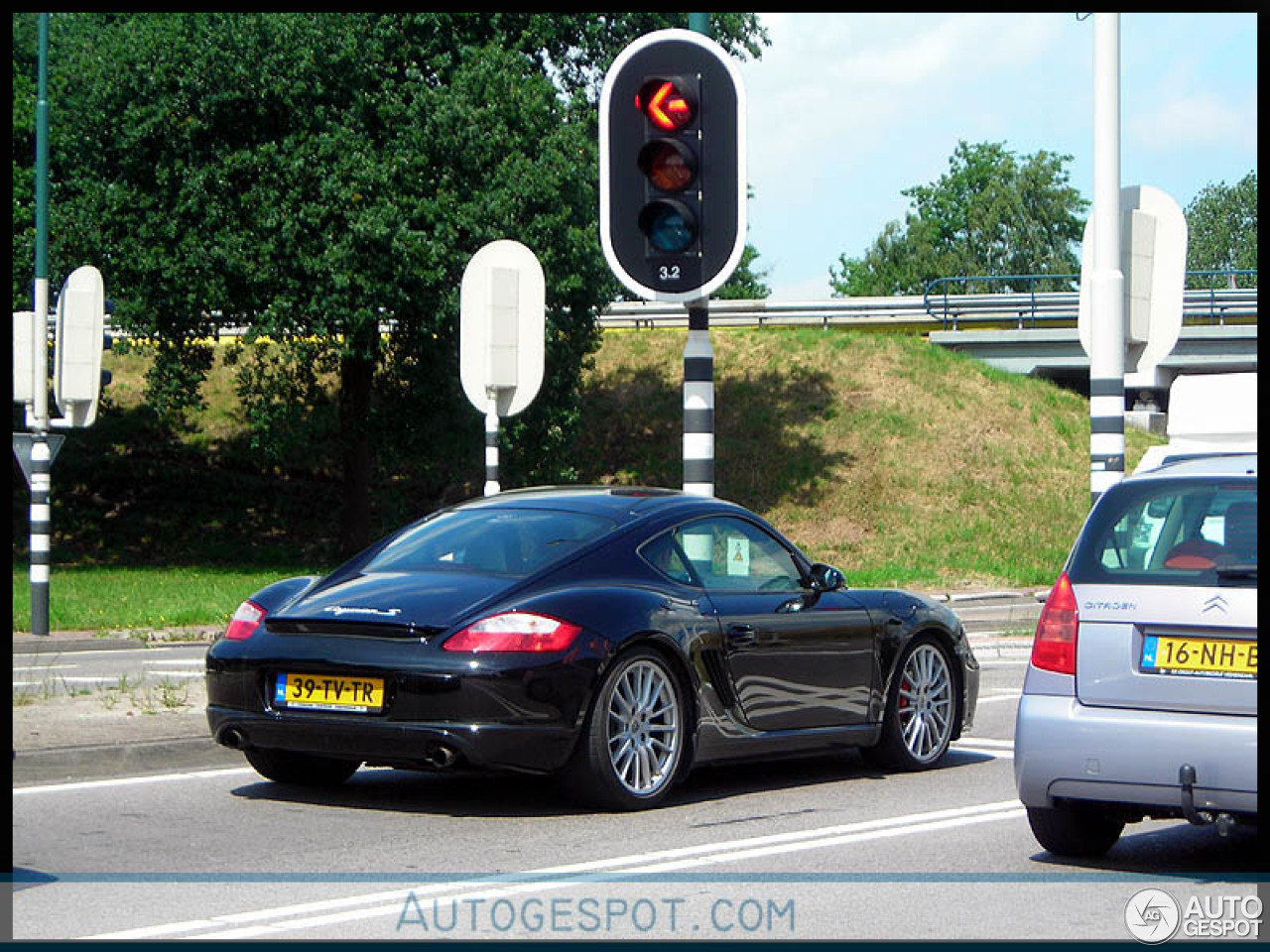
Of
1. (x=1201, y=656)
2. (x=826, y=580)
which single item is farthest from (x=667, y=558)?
(x=1201, y=656)

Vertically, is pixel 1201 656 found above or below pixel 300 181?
below

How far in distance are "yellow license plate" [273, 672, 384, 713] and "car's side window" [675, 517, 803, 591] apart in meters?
1.84

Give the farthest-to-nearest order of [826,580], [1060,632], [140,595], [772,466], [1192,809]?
1. [772,466]
2. [140,595]
3. [826,580]
4. [1060,632]
5. [1192,809]

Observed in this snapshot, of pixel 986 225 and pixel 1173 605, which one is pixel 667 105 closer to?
pixel 1173 605

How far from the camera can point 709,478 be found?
1316 centimetres

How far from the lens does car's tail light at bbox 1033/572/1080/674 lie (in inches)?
284

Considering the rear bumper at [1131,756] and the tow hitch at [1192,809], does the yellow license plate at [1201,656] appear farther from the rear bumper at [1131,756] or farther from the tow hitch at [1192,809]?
the tow hitch at [1192,809]

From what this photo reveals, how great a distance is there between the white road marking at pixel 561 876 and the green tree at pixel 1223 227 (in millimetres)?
85648

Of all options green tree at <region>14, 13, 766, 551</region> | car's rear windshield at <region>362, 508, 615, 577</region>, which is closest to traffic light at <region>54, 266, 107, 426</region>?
green tree at <region>14, 13, 766, 551</region>

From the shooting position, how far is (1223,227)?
303ft

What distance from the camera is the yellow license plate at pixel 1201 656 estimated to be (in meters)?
6.85

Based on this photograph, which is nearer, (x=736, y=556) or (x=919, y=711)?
(x=736, y=556)

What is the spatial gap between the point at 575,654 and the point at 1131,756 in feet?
8.10
